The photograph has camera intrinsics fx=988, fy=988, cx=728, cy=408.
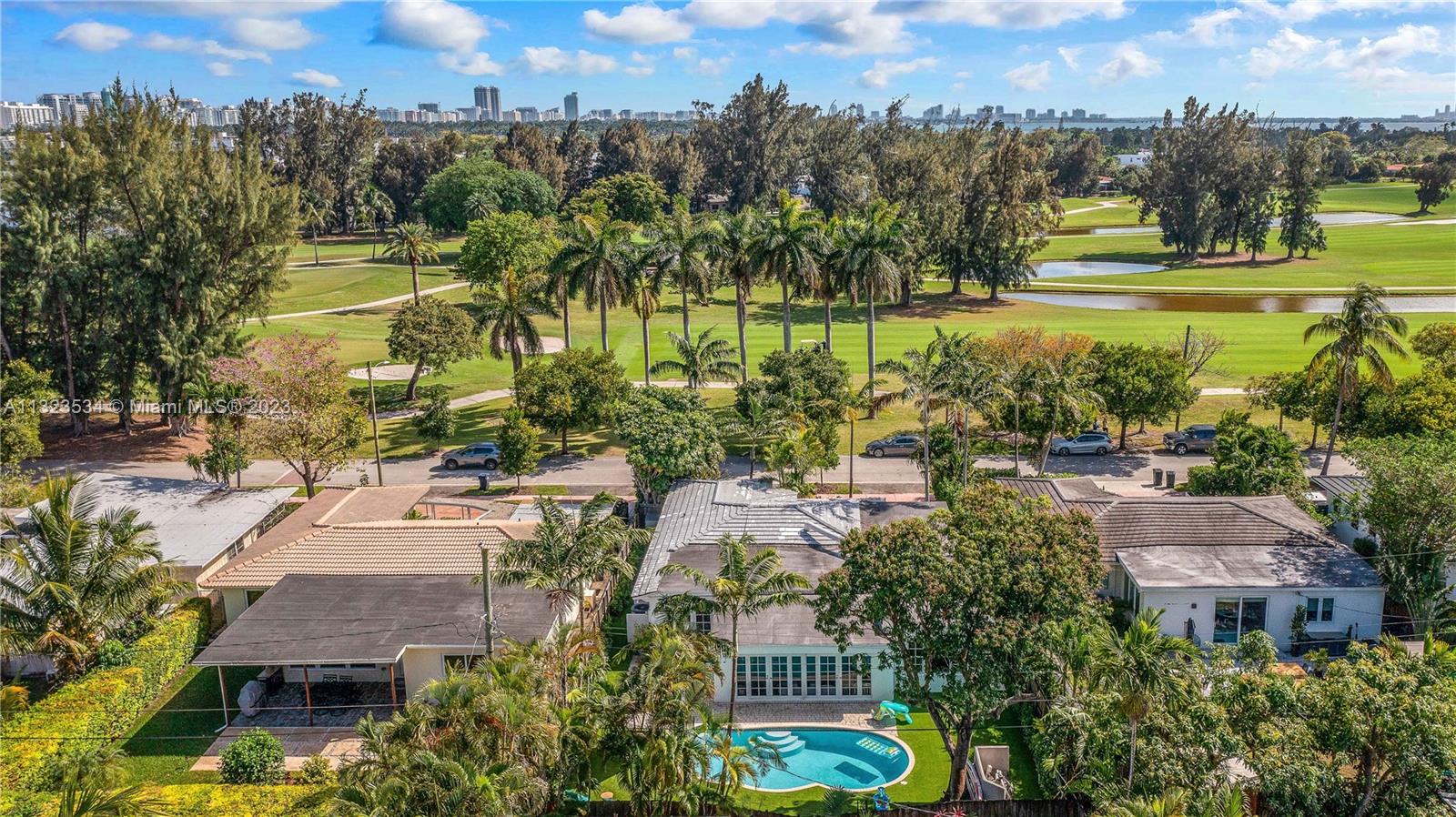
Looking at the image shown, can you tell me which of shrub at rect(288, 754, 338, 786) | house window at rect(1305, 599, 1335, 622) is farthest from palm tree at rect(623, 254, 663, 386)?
house window at rect(1305, 599, 1335, 622)

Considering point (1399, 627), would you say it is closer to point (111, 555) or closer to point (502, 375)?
Answer: point (111, 555)

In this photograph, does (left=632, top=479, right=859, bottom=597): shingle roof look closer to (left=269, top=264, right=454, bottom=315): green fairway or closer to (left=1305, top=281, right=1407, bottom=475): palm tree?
(left=1305, top=281, right=1407, bottom=475): palm tree

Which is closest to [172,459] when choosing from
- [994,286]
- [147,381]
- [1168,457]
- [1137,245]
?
[147,381]

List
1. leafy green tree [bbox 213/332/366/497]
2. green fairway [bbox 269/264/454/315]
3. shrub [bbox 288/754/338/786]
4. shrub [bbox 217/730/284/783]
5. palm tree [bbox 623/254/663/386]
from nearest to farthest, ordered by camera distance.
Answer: shrub [bbox 288/754/338/786], shrub [bbox 217/730/284/783], leafy green tree [bbox 213/332/366/497], palm tree [bbox 623/254/663/386], green fairway [bbox 269/264/454/315]

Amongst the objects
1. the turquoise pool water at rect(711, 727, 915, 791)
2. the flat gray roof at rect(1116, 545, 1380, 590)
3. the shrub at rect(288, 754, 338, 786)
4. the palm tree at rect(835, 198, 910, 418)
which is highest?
the palm tree at rect(835, 198, 910, 418)

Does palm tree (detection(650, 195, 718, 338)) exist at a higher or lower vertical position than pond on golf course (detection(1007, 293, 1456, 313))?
higher

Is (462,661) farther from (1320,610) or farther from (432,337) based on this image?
(432,337)

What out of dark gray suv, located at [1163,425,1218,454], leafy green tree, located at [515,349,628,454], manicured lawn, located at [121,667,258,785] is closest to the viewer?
manicured lawn, located at [121,667,258,785]
